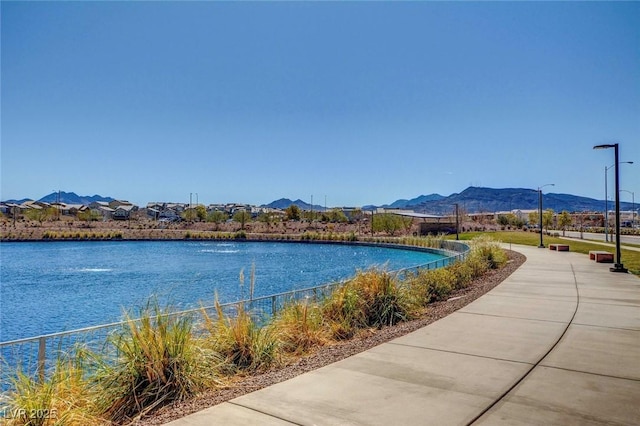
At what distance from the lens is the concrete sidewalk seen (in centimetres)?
475

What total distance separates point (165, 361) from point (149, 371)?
0.21 meters

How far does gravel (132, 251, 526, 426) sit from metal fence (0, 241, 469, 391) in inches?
48.0

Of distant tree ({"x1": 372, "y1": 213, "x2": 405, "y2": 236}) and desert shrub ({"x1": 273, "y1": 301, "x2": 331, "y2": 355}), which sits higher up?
distant tree ({"x1": 372, "y1": 213, "x2": 405, "y2": 236})

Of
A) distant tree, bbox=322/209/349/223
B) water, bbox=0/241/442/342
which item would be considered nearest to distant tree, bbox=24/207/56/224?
water, bbox=0/241/442/342

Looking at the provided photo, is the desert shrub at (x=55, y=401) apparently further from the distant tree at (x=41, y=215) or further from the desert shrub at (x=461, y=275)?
the distant tree at (x=41, y=215)

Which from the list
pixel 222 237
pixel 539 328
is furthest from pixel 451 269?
pixel 222 237

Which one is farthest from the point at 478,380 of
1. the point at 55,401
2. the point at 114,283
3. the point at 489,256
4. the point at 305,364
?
the point at 114,283

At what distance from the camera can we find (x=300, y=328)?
26.6ft

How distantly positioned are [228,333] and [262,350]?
1.87 feet

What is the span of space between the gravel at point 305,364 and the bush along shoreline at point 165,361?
0.47ft

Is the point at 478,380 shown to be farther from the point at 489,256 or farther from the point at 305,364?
the point at 489,256

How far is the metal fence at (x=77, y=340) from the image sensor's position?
227 inches

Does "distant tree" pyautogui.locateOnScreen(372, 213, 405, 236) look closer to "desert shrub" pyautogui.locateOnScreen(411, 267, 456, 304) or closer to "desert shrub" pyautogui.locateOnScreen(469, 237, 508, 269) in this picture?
"desert shrub" pyautogui.locateOnScreen(469, 237, 508, 269)

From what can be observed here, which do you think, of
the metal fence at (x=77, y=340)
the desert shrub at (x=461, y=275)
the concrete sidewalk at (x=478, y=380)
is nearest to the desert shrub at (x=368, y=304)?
the metal fence at (x=77, y=340)
